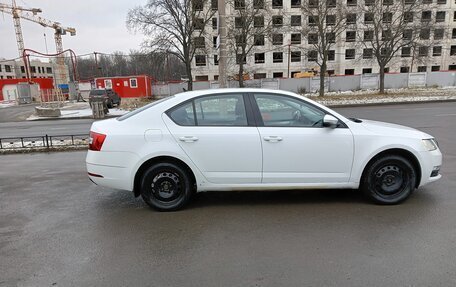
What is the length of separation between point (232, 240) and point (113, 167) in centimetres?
186

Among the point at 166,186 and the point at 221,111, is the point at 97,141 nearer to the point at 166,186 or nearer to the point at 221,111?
the point at 166,186

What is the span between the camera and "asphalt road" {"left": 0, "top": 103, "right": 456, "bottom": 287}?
281cm

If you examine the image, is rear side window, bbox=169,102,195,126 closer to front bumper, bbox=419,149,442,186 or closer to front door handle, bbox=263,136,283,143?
front door handle, bbox=263,136,283,143

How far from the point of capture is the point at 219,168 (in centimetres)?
416

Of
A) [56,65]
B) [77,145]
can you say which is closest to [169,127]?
[77,145]

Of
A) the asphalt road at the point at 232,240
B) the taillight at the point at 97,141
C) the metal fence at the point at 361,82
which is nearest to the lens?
the asphalt road at the point at 232,240

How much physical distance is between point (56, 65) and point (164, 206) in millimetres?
78353

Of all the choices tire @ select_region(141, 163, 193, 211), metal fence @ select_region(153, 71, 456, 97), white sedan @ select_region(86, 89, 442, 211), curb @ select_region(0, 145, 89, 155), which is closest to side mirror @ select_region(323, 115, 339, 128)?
white sedan @ select_region(86, 89, 442, 211)

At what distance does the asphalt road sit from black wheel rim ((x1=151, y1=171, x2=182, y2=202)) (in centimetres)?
24

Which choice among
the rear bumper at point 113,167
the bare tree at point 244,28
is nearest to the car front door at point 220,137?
the rear bumper at point 113,167

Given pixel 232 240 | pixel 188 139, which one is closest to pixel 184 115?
pixel 188 139

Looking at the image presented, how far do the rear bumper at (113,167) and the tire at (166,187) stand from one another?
214 mm

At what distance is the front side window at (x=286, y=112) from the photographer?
4184 millimetres

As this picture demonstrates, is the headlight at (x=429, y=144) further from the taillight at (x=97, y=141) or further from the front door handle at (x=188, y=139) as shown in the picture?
the taillight at (x=97, y=141)
